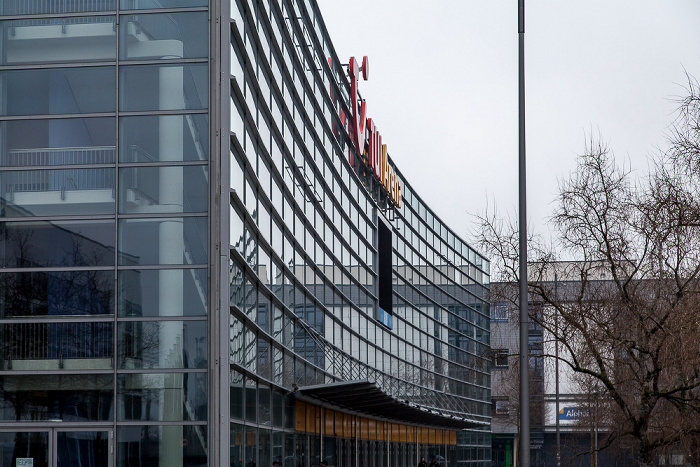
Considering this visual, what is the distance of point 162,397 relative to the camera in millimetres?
19484

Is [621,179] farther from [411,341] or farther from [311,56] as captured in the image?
[411,341]

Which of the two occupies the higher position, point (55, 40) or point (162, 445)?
point (55, 40)

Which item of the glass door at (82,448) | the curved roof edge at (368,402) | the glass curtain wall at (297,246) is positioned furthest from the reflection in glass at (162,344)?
the curved roof edge at (368,402)

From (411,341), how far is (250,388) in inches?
1418

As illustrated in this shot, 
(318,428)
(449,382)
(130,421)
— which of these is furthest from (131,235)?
(449,382)

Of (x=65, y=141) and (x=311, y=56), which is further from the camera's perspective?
(x=311, y=56)

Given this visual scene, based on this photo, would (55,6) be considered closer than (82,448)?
No

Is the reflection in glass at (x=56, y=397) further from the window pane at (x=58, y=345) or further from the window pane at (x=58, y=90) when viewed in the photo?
the window pane at (x=58, y=90)

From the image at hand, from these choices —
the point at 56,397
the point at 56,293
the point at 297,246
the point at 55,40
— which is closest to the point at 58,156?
the point at 55,40

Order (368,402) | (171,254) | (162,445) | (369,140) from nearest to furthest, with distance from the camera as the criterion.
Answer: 1. (162,445)
2. (171,254)
3. (368,402)
4. (369,140)

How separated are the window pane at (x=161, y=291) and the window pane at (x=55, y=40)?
470 centimetres

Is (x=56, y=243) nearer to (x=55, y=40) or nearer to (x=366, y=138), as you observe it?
(x=55, y=40)

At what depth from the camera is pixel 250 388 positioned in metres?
23.5

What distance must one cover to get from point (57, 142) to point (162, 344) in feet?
15.6
